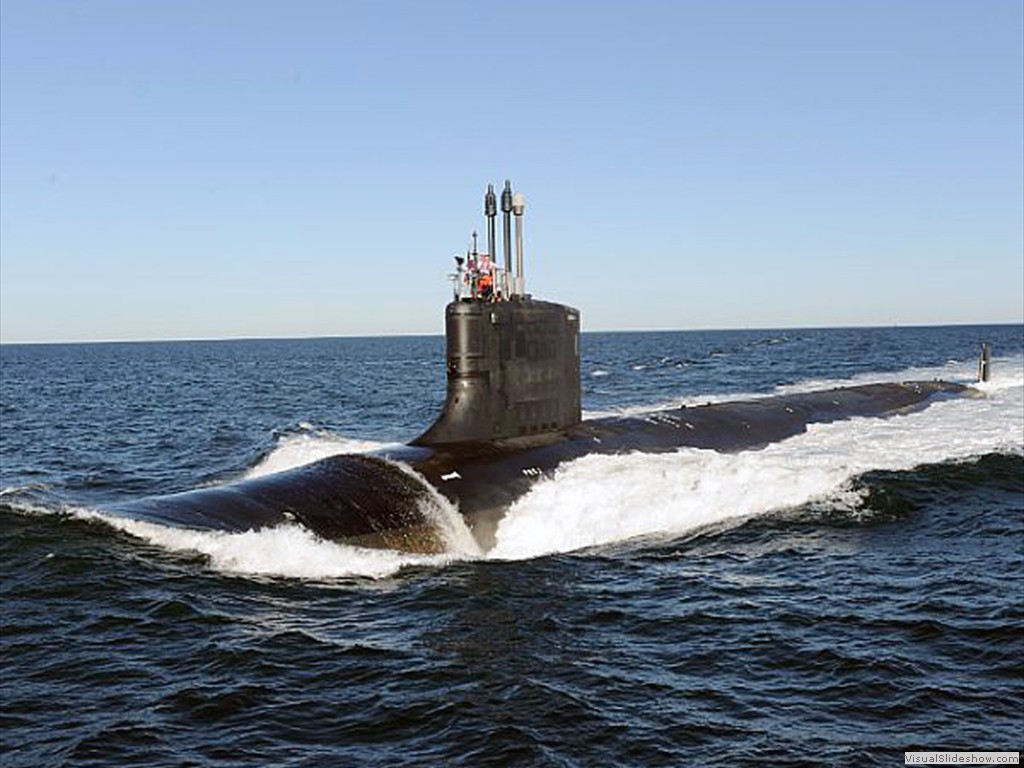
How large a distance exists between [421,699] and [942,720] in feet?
19.0

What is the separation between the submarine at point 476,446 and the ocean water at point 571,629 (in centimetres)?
56

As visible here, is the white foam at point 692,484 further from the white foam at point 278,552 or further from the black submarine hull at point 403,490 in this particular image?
the white foam at point 278,552

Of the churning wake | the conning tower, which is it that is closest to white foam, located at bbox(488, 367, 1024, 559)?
the churning wake

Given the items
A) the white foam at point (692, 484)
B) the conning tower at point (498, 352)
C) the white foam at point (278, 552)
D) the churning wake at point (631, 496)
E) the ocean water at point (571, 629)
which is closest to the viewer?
A: the ocean water at point (571, 629)

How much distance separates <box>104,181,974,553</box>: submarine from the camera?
60.1 ft

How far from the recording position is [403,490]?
19625 millimetres

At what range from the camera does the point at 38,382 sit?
97.6 metres

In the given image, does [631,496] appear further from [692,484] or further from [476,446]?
[476,446]

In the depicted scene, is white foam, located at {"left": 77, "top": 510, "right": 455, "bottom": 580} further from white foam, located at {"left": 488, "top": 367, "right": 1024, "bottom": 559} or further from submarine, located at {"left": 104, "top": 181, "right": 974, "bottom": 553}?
white foam, located at {"left": 488, "top": 367, "right": 1024, "bottom": 559}

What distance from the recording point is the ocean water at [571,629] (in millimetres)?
10719

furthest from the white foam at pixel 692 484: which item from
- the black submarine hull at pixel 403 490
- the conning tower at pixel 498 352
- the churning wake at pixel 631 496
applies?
the conning tower at pixel 498 352

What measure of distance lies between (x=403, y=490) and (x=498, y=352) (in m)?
4.35

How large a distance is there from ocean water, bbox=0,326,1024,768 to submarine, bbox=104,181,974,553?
0.56m

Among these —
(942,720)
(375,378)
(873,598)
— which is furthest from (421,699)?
(375,378)
